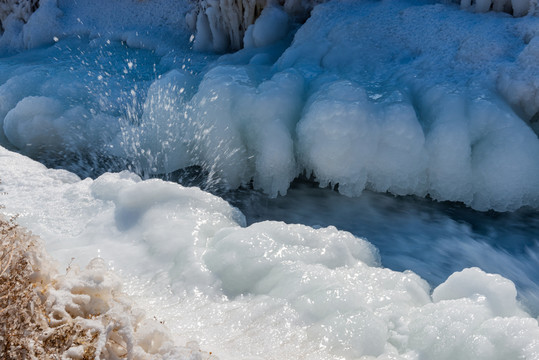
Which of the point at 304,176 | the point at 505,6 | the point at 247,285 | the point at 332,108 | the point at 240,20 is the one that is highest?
the point at 505,6

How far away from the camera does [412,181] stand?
415 centimetres

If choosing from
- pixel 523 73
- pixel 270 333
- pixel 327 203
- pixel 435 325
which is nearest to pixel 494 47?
pixel 523 73

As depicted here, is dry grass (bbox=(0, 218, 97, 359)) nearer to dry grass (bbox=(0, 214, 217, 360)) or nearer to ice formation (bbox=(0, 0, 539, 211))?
dry grass (bbox=(0, 214, 217, 360))

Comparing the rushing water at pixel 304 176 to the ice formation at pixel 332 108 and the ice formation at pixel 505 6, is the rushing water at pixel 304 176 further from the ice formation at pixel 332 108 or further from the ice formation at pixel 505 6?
the ice formation at pixel 505 6

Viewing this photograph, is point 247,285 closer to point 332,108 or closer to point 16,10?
point 332,108

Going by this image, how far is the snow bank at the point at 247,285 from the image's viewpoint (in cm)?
200

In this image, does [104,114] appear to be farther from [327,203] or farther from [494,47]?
[494,47]

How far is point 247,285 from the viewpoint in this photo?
8.02ft

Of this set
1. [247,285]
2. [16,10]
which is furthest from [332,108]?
[16,10]

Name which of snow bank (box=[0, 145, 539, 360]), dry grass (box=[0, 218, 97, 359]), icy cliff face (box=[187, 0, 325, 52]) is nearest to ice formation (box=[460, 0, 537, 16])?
icy cliff face (box=[187, 0, 325, 52])

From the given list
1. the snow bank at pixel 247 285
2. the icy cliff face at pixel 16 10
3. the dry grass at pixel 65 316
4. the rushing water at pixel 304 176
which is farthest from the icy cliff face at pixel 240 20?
the dry grass at pixel 65 316

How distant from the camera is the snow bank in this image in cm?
200

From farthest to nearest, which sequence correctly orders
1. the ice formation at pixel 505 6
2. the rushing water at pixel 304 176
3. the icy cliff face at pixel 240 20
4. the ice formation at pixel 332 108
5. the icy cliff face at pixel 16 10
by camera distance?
the icy cliff face at pixel 16 10
the icy cliff face at pixel 240 20
the ice formation at pixel 505 6
the ice formation at pixel 332 108
the rushing water at pixel 304 176

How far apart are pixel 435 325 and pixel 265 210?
234cm
